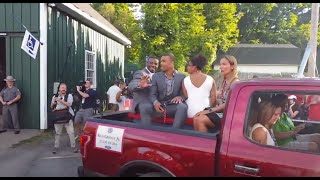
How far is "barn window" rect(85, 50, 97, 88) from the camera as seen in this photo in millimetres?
14352

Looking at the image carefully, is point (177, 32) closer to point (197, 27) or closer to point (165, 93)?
point (197, 27)

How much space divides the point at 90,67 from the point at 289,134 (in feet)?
40.2

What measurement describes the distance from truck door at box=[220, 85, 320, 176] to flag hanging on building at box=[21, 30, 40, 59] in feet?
26.3

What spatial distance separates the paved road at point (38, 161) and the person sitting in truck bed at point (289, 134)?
3.76 meters

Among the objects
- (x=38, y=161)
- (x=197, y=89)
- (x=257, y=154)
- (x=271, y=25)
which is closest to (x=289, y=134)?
(x=257, y=154)

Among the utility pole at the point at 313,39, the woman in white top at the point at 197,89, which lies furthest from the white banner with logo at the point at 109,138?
the utility pole at the point at 313,39

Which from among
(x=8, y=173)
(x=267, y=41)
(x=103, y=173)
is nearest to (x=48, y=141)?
(x=8, y=173)

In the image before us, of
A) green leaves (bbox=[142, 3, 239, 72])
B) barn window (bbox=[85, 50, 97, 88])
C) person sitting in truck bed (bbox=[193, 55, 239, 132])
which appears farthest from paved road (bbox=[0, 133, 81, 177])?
green leaves (bbox=[142, 3, 239, 72])

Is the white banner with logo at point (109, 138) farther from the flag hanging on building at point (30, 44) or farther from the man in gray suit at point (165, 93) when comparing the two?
the flag hanging on building at point (30, 44)

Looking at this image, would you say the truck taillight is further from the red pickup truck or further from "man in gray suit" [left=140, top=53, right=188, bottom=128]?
"man in gray suit" [left=140, top=53, right=188, bottom=128]

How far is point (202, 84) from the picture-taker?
4531 millimetres

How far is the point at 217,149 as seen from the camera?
3250mm

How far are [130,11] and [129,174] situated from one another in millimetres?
32094

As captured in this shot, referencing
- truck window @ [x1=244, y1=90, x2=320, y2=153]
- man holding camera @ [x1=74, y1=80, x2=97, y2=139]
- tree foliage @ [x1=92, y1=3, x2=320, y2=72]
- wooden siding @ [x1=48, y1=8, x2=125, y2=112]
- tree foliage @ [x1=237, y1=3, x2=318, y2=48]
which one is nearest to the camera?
truck window @ [x1=244, y1=90, x2=320, y2=153]
